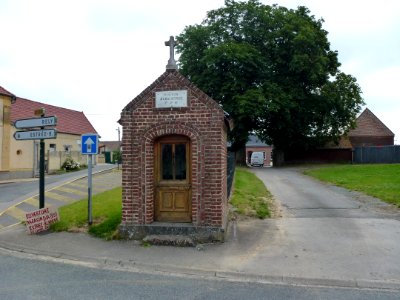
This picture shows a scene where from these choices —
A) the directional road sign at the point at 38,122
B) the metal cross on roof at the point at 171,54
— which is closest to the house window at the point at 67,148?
the directional road sign at the point at 38,122

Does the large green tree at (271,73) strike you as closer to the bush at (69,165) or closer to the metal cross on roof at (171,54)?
the bush at (69,165)

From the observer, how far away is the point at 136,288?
564 cm

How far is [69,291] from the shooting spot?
5.43 meters

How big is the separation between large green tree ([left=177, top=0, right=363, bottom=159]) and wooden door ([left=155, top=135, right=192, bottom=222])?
21543 millimetres

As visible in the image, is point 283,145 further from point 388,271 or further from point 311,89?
point 388,271

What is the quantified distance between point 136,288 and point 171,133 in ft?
12.1

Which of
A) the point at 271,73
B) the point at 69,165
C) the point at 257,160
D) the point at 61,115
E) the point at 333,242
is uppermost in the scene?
the point at 271,73

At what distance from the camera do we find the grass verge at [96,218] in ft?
29.5

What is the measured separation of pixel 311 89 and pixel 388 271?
30534mm

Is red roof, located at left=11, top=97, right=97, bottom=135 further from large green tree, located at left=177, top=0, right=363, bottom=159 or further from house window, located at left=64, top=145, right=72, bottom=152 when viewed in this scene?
large green tree, located at left=177, top=0, right=363, bottom=159

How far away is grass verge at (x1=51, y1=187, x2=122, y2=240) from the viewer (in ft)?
29.5

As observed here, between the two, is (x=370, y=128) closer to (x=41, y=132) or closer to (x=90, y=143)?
(x=90, y=143)

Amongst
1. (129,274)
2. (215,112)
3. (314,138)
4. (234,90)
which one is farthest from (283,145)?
(129,274)

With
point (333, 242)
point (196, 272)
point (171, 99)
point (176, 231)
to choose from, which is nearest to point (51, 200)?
point (176, 231)
